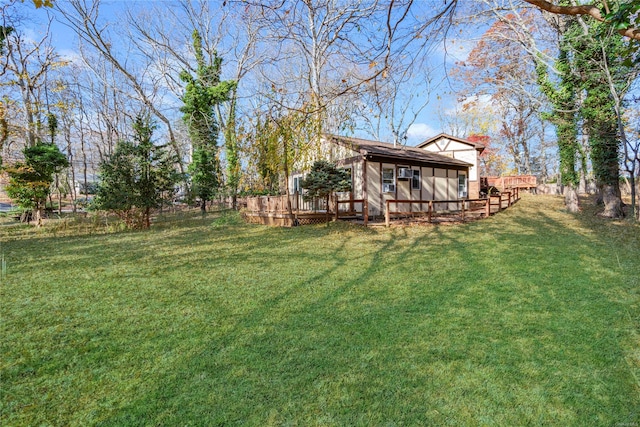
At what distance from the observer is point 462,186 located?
18453 millimetres

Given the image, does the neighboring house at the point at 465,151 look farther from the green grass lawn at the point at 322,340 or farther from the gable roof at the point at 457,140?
→ the green grass lawn at the point at 322,340

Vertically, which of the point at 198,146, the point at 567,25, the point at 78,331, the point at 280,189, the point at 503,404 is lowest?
the point at 503,404

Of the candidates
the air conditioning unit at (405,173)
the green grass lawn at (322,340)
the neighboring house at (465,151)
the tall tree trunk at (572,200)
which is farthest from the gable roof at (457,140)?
the green grass lawn at (322,340)

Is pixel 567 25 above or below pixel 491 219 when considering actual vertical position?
above

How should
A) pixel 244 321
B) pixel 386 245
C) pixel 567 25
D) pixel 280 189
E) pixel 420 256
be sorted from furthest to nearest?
1. pixel 280 189
2. pixel 567 25
3. pixel 386 245
4. pixel 420 256
5. pixel 244 321

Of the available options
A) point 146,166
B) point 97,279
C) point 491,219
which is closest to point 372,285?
point 97,279

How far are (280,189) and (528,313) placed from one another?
15.8 meters

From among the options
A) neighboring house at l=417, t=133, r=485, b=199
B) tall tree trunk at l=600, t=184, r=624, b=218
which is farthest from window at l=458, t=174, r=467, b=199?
tall tree trunk at l=600, t=184, r=624, b=218

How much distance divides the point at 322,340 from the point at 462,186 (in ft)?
58.1

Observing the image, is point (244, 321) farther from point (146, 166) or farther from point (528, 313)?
point (146, 166)

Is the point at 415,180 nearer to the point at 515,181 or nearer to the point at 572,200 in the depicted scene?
the point at 572,200

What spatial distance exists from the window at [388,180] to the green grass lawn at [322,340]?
296 inches

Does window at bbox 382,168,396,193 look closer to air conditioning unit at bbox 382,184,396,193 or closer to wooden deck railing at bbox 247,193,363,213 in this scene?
air conditioning unit at bbox 382,184,396,193

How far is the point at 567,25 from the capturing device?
1143 centimetres
